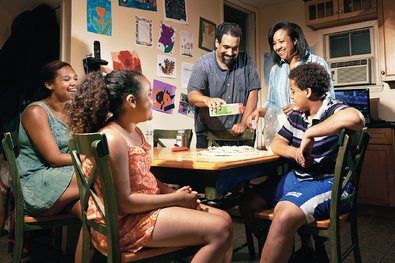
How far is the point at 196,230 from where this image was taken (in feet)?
3.72

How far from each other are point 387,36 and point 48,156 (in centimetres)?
376

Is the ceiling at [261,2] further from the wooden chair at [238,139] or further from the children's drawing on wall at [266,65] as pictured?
the wooden chair at [238,139]

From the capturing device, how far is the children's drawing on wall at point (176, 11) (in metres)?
3.50

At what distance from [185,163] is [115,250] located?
0.44 meters

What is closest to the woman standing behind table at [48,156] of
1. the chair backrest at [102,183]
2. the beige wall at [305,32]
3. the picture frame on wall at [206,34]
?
the chair backrest at [102,183]

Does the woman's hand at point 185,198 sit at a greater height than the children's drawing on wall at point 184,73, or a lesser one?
lesser

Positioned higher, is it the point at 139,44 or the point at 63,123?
the point at 139,44

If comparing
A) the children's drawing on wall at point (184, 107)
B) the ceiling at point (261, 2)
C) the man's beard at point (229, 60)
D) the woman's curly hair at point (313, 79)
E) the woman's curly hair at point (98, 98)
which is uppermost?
the ceiling at point (261, 2)

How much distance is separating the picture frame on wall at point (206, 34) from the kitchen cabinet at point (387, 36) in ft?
6.23

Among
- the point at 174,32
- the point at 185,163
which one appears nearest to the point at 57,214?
the point at 185,163

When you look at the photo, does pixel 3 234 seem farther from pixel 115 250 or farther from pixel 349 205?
pixel 349 205

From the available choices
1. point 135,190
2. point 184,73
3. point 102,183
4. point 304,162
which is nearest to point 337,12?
point 184,73

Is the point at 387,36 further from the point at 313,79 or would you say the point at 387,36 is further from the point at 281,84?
the point at 313,79

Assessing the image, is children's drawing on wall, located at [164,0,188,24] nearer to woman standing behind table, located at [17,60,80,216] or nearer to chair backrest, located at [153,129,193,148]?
chair backrest, located at [153,129,193,148]
